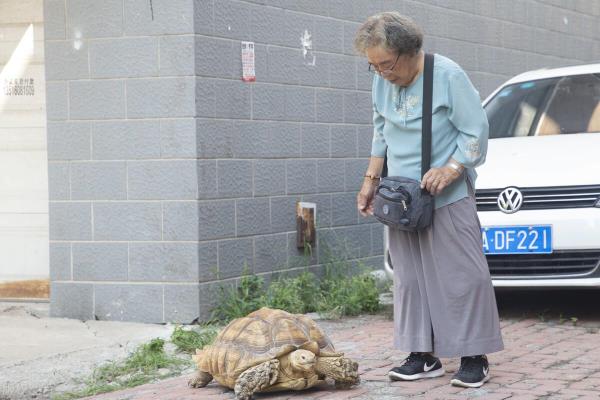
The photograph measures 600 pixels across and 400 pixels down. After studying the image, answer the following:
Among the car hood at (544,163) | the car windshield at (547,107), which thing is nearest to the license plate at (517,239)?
the car hood at (544,163)

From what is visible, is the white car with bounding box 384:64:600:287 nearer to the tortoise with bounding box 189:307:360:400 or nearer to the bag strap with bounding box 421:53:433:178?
the bag strap with bounding box 421:53:433:178

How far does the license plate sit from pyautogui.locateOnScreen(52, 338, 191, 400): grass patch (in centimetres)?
198

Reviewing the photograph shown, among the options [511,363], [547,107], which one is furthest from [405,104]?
[547,107]

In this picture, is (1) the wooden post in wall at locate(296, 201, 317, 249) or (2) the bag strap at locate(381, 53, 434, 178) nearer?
(2) the bag strap at locate(381, 53, 434, 178)

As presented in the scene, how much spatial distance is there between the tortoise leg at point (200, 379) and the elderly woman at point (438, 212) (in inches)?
35.7

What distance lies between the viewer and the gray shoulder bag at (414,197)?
499 cm

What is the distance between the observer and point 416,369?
17.4 feet

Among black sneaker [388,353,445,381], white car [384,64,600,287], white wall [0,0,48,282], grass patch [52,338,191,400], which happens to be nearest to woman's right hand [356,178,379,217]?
black sneaker [388,353,445,381]

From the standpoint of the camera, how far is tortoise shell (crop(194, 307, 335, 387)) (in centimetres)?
499

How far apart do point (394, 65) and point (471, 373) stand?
142cm

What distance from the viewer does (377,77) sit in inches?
206

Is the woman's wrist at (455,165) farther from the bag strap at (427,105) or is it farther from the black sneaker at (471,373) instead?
the black sneaker at (471,373)

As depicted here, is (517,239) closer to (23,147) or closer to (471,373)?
(471,373)

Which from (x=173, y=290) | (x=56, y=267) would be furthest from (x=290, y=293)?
(x=56, y=267)
